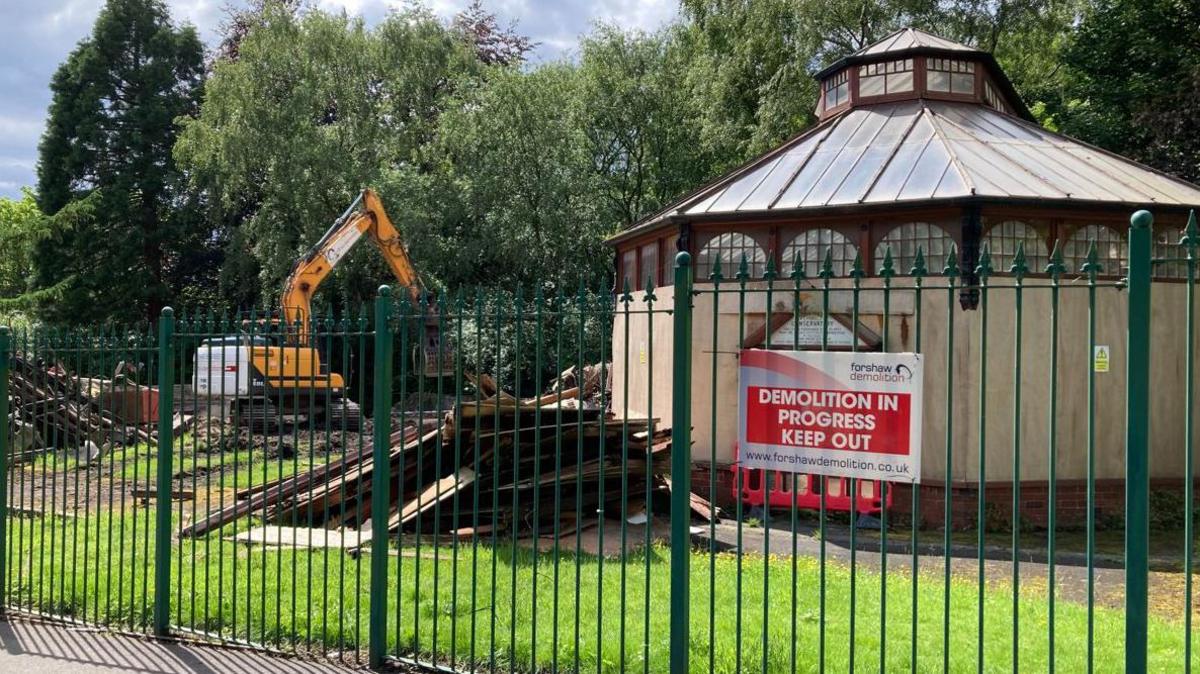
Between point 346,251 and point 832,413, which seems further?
point 346,251

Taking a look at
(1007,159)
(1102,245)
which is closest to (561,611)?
(1102,245)

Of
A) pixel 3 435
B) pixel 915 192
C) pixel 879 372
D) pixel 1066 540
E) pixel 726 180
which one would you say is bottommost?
pixel 1066 540

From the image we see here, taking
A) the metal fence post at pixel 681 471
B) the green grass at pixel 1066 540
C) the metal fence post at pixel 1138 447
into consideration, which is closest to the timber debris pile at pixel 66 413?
the metal fence post at pixel 681 471

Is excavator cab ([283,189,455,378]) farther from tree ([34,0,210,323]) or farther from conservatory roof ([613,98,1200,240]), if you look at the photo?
tree ([34,0,210,323])

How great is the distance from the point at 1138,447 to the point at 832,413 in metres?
1.35

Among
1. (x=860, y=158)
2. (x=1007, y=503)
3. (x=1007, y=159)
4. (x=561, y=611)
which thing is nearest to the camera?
(x=561, y=611)

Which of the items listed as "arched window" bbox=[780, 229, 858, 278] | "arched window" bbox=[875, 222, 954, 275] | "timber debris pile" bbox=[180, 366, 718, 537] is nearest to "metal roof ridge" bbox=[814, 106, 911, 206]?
"arched window" bbox=[780, 229, 858, 278]

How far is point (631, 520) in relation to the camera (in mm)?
11039

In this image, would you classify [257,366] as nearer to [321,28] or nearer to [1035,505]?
[1035,505]

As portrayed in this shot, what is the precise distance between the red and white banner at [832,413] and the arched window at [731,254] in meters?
9.72

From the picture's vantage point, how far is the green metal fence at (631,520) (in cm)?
495

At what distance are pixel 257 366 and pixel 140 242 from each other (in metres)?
25.2

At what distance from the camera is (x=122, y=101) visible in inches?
1666

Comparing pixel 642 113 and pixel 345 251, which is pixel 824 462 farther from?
pixel 642 113
